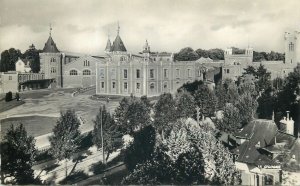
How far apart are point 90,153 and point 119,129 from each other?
106 inches

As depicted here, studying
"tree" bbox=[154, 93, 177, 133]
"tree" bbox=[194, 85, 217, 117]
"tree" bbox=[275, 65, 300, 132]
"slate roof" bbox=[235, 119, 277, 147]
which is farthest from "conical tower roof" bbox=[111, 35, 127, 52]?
"slate roof" bbox=[235, 119, 277, 147]

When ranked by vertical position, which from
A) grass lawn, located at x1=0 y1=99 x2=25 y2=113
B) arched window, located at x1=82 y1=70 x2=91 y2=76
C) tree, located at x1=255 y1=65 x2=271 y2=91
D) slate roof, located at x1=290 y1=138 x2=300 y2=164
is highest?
arched window, located at x1=82 y1=70 x2=91 y2=76

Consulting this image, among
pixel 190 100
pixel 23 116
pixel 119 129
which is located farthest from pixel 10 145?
pixel 190 100

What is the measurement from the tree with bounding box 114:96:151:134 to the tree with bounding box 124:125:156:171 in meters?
1.69

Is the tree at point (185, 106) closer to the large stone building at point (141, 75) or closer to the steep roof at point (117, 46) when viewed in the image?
the large stone building at point (141, 75)

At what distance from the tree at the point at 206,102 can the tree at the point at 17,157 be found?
13.5 m

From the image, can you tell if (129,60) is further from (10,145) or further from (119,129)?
(10,145)

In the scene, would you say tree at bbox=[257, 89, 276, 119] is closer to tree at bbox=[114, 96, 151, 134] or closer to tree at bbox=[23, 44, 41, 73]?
tree at bbox=[114, 96, 151, 134]

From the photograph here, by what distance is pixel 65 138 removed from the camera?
57.1 feet

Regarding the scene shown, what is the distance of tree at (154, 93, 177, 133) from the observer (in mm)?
21266

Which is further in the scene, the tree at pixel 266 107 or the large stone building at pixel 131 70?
the large stone building at pixel 131 70

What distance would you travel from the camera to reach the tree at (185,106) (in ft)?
75.9

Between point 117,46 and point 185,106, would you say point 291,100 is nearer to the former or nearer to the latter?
point 185,106

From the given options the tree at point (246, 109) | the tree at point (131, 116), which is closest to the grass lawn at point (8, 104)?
the tree at point (131, 116)
